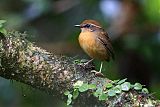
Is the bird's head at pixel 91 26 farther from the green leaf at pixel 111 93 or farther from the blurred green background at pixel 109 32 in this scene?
the green leaf at pixel 111 93

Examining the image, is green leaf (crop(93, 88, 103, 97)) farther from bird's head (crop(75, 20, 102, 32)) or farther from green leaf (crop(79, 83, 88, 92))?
bird's head (crop(75, 20, 102, 32))

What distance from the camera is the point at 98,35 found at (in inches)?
202

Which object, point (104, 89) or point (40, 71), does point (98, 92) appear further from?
point (40, 71)

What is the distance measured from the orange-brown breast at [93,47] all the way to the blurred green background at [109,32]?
3.38 feet

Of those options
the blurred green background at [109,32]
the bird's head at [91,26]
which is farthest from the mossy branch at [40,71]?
the blurred green background at [109,32]

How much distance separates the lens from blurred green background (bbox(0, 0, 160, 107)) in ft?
20.7

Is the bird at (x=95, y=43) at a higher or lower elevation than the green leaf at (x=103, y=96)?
higher

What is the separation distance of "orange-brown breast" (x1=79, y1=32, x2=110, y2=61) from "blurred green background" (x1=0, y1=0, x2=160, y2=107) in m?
1.03

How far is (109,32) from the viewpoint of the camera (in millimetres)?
6770

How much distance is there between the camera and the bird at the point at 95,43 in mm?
5000

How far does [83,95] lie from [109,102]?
0.24 metres

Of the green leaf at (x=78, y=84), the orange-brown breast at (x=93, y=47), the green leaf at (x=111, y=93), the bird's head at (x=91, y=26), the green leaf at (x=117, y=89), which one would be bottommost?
the green leaf at (x=111, y=93)

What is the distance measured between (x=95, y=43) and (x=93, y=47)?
2.7 inches

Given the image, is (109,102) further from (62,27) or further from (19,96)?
(62,27)
